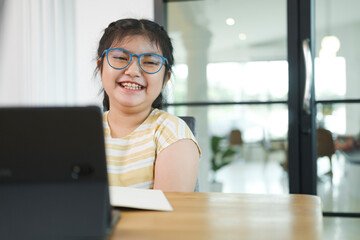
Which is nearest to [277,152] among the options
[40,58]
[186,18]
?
[186,18]

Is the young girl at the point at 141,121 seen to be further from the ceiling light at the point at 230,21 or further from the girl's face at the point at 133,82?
the ceiling light at the point at 230,21

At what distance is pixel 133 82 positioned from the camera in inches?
52.2

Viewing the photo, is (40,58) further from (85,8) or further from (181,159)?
(181,159)

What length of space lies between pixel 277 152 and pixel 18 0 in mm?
2038

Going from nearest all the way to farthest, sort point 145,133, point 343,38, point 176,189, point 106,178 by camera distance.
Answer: point 106,178 → point 176,189 → point 145,133 → point 343,38

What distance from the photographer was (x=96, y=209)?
23.8 inches

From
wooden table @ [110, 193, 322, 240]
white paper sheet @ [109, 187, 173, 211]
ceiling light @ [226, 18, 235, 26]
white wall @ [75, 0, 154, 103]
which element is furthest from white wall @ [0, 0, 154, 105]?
wooden table @ [110, 193, 322, 240]

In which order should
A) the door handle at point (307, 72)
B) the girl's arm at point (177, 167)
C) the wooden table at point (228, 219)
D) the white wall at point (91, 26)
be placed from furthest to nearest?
1. the white wall at point (91, 26)
2. the door handle at point (307, 72)
3. the girl's arm at point (177, 167)
4. the wooden table at point (228, 219)

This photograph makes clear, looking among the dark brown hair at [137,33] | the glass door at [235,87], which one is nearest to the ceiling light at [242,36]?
the glass door at [235,87]

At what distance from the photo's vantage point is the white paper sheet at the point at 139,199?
78cm

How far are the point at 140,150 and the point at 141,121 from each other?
0.45ft

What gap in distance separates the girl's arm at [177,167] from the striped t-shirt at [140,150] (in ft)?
0.07

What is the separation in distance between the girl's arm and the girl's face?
0.67 feet

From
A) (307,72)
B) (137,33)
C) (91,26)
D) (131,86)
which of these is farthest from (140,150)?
(91,26)
